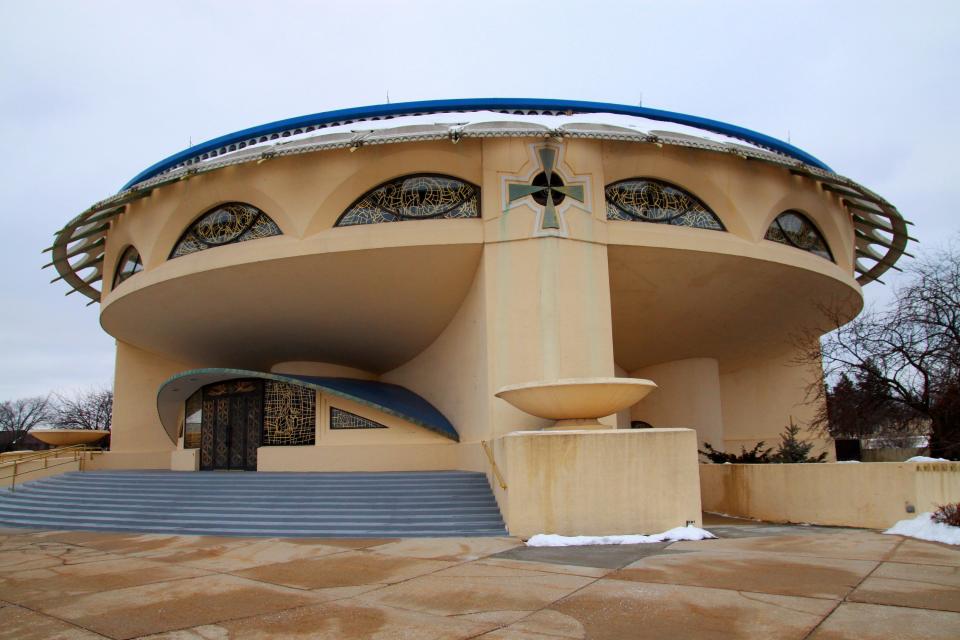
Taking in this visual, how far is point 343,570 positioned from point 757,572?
4261 millimetres

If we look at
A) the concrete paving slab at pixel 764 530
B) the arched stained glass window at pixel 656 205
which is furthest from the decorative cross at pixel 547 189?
the concrete paving slab at pixel 764 530

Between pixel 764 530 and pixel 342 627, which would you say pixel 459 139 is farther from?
pixel 342 627

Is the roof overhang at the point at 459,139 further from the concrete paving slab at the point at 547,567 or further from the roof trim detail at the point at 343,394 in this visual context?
the concrete paving slab at the point at 547,567

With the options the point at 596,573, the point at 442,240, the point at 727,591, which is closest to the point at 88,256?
the point at 442,240

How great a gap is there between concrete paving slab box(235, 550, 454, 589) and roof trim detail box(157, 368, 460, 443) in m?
7.86

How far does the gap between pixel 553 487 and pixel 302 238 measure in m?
8.26

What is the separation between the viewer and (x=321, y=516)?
11555mm

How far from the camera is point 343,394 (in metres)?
16.4

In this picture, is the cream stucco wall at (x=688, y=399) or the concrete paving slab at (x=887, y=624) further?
the cream stucco wall at (x=688, y=399)

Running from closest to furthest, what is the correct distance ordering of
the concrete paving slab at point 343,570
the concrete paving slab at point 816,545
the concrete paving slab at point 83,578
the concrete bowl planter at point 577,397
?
the concrete paving slab at point 83,578
the concrete paving slab at point 343,570
the concrete paving slab at point 816,545
the concrete bowl planter at point 577,397

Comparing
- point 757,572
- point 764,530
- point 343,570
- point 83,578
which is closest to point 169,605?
point 343,570

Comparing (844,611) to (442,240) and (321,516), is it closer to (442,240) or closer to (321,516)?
(321,516)

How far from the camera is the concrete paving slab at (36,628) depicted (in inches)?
202

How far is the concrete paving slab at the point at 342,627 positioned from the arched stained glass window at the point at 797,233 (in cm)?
1397
